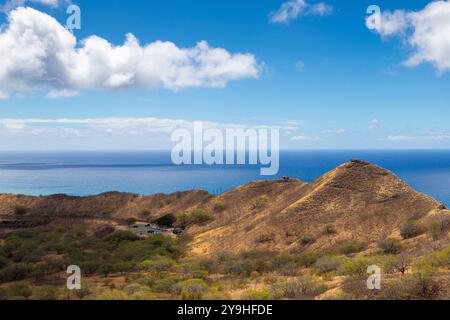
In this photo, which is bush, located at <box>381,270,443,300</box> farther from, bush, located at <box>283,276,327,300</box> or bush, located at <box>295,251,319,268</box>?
bush, located at <box>295,251,319,268</box>

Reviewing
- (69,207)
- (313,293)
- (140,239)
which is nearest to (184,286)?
(313,293)

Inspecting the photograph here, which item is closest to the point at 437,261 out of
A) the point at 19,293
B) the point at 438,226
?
the point at 438,226

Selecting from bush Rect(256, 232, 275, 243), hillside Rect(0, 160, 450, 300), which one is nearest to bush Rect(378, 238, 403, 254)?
hillside Rect(0, 160, 450, 300)

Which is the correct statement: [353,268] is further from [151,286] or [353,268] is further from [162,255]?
[162,255]

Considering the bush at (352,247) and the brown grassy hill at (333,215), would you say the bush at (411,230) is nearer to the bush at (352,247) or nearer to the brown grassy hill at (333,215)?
the brown grassy hill at (333,215)

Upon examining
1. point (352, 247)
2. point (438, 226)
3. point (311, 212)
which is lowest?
point (352, 247)

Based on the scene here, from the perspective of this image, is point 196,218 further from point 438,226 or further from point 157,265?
point 438,226
